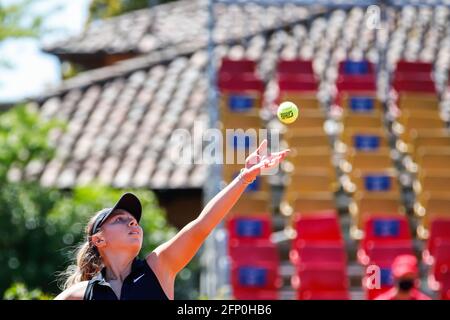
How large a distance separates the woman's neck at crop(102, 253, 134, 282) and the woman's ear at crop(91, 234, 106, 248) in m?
0.07

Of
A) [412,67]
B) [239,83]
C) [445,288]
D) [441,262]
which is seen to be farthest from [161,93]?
[445,288]

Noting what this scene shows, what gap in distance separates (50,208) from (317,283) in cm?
305

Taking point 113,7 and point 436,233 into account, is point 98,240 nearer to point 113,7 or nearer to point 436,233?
point 436,233

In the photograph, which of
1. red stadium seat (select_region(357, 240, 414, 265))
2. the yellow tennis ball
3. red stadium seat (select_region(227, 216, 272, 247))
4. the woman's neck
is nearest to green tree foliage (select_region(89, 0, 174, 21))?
red stadium seat (select_region(227, 216, 272, 247))

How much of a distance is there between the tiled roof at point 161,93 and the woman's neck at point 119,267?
8697mm

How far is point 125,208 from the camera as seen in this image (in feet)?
15.8

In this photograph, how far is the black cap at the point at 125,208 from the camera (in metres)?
4.79

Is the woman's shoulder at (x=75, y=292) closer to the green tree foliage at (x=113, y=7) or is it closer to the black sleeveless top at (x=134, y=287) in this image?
the black sleeveless top at (x=134, y=287)

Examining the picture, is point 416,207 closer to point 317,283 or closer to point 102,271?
point 317,283

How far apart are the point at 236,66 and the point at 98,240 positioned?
8391mm

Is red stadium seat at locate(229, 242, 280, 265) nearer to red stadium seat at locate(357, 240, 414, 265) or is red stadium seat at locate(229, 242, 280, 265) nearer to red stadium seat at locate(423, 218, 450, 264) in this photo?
red stadium seat at locate(357, 240, 414, 265)

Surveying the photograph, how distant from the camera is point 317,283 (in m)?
10.4

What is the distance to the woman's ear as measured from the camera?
15.8ft

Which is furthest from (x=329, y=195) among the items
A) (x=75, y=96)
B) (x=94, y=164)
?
(x=75, y=96)
